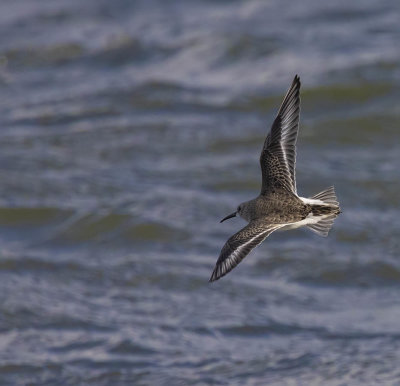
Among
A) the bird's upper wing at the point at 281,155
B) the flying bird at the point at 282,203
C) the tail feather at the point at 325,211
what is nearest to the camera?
the flying bird at the point at 282,203

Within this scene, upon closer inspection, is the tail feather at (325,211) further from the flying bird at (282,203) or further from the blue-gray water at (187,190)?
the blue-gray water at (187,190)

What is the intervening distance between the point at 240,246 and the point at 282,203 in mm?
608

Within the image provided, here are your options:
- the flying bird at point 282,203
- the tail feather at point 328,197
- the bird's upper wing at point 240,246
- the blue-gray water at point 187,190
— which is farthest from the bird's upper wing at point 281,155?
the blue-gray water at point 187,190

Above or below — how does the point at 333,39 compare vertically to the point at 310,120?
above

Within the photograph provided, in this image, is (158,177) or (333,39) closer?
(158,177)

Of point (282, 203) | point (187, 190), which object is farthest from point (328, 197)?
point (187, 190)

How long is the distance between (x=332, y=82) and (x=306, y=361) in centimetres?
524

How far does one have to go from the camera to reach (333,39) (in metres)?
11.6

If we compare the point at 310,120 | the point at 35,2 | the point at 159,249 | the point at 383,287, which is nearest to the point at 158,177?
the point at 159,249

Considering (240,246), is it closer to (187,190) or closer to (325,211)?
(325,211)

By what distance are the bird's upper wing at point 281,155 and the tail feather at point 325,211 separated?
0.67ft

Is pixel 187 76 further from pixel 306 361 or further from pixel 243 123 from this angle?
pixel 306 361

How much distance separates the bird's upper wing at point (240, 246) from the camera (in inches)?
181

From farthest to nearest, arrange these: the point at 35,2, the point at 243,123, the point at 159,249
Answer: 1. the point at 35,2
2. the point at 243,123
3. the point at 159,249
